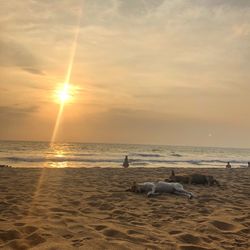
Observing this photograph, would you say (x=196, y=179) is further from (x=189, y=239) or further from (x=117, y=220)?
(x=189, y=239)

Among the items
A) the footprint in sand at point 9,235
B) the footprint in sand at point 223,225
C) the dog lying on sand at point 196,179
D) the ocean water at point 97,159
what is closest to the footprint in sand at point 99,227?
the footprint in sand at point 9,235

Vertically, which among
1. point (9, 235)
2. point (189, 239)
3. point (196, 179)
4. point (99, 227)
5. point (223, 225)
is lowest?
point (9, 235)

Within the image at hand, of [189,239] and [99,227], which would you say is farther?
[99,227]

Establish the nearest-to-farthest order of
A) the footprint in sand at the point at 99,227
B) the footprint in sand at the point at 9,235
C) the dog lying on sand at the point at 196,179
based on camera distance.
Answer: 1. the footprint in sand at the point at 9,235
2. the footprint in sand at the point at 99,227
3. the dog lying on sand at the point at 196,179

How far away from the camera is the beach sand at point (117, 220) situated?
505 cm

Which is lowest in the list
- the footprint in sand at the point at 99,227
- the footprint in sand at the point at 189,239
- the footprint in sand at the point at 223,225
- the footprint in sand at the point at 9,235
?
the footprint in sand at the point at 9,235

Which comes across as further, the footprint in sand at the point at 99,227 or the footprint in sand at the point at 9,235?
the footprint in sand at the point at 99,227

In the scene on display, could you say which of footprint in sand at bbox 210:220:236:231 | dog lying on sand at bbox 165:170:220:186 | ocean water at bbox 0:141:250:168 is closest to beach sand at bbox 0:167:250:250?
footprint in sand at bbox 210:220:236:231

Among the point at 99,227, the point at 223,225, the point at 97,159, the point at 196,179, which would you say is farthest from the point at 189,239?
the point at 97,159

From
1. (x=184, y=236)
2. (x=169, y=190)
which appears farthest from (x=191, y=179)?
(x=184, y=236)

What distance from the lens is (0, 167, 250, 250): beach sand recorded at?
5047 mm

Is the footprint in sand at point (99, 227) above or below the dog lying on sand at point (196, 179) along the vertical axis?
below

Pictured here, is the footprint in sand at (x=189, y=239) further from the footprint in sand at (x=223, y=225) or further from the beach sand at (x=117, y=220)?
the footprint in sand at (x=223, y=225)

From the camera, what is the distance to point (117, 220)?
6.50 metres
